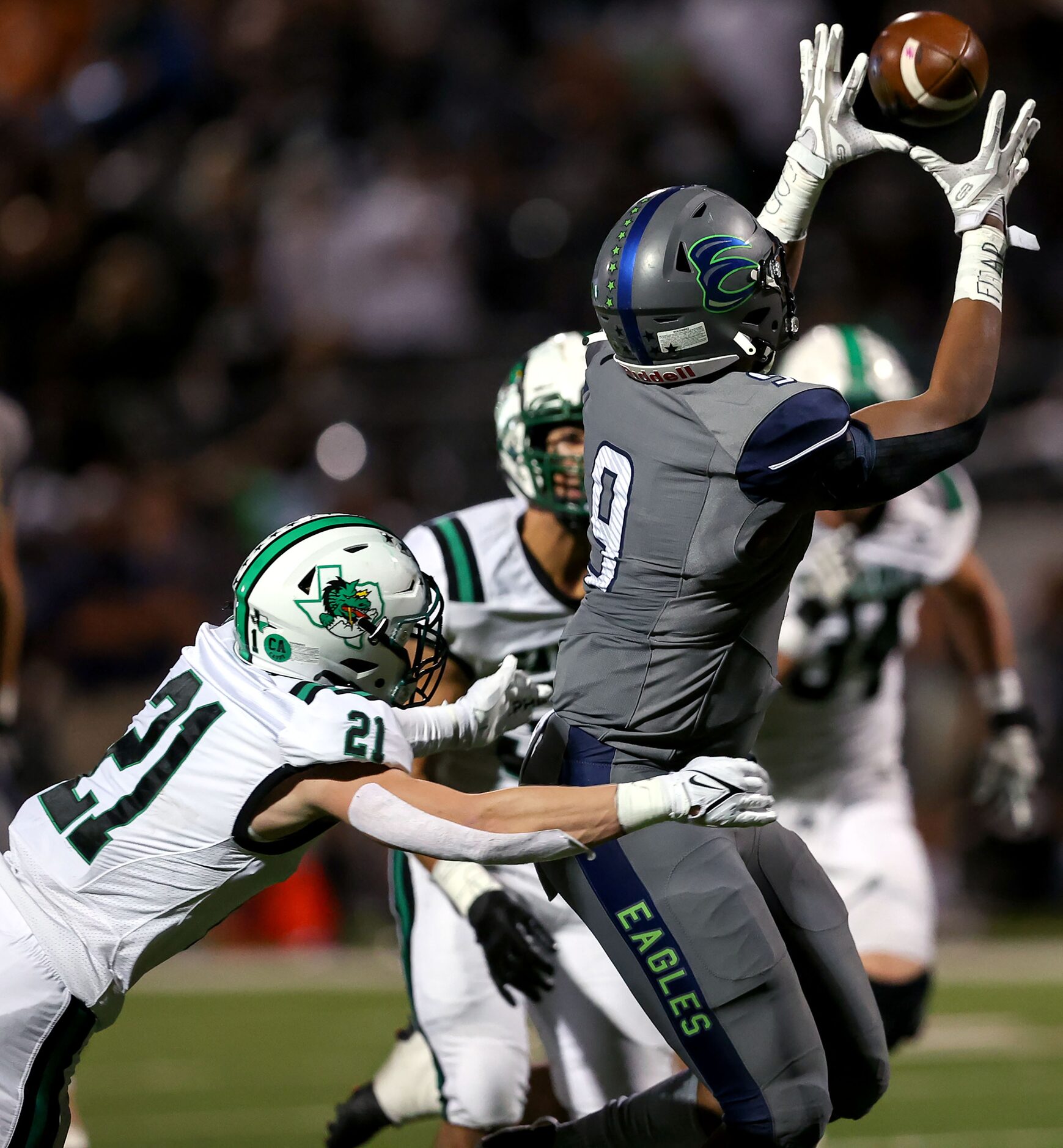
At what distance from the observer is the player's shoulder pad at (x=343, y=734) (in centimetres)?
288

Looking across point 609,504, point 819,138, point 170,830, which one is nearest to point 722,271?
point 609,504

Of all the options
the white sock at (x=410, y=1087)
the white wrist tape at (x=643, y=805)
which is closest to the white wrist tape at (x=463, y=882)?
the white sock at (x=410, y=1087)

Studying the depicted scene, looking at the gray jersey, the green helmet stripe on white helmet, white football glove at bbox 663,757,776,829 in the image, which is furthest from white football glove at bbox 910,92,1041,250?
the green helmet stripe on white helmet

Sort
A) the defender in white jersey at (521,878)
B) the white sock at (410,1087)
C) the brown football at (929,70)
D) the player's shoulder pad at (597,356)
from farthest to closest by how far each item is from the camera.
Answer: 1. the white sock at (410,1087)
2. the defender in white jersey at (521,878)
3. the brown football at (929,70)
4. the player's shoulder pad at (597,356)

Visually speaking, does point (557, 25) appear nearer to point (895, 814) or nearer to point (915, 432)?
point (895, 814)

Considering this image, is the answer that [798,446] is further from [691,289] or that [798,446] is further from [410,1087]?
[410,1087]

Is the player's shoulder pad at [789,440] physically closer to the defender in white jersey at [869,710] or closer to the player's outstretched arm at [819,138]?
the player's outstretched arm at [819,138]

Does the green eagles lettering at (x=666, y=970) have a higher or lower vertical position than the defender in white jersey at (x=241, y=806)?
lower

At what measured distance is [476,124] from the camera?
10.6 m

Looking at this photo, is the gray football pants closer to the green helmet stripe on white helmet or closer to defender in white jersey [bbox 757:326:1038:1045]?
the green helmet stripe on white helmet

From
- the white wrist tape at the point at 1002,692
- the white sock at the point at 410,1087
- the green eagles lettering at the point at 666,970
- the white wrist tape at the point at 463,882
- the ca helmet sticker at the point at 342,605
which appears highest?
the ca helmet sticker at the point at 342,605

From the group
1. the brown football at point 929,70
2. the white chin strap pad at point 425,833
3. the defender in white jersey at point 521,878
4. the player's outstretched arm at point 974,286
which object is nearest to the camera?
the white chin strap pad at point 425,833

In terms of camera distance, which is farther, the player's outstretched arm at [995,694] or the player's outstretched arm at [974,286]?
the player's outstretched arm at [995,694]

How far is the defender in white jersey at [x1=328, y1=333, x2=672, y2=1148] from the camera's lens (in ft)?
12.9
